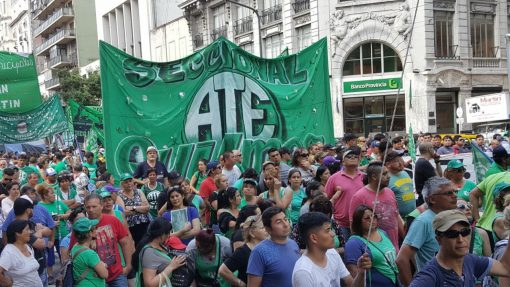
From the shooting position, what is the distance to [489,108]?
23000mm

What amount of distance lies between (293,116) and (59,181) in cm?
455

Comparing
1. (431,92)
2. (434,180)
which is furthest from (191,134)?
(431,92)

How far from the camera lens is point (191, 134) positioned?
10078 mm

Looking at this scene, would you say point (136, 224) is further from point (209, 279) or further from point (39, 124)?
point (39, 124)

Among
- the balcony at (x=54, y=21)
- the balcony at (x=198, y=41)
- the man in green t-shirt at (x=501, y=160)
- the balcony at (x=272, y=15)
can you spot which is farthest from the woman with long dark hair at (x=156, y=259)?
the balcony at (x=54, y=21)

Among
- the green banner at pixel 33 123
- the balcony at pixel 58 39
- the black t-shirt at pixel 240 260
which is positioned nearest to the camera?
the black t-shirt at pixel 240 260

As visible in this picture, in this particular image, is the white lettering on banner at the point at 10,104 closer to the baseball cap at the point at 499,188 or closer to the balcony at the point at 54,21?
the baseball cap at the point at 499,188

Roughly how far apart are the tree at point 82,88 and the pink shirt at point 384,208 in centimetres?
3627

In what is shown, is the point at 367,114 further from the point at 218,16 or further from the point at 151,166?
the point at 151,166

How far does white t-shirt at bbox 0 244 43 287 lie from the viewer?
5148 millimetres

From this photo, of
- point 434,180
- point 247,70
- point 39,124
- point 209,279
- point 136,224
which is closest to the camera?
point 434,180

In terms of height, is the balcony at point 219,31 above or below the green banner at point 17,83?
above

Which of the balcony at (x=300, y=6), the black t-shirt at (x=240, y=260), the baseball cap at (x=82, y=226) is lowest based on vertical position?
the black t-shirt at (x=240, y=260)

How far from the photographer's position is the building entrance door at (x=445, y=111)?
29.4 meters
